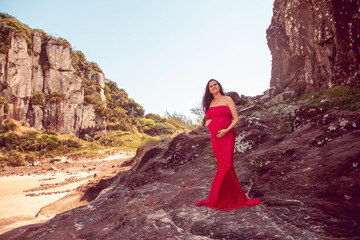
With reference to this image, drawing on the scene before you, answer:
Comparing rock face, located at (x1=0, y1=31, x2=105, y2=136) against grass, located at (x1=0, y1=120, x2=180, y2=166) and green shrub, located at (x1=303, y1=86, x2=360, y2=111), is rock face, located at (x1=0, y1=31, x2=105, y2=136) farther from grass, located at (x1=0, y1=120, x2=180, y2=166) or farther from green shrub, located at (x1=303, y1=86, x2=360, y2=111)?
green shrub, located at (x1=303, y1=86, x2=360, y2=111)

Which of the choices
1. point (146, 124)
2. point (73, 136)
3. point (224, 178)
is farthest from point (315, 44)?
point (146, 124)

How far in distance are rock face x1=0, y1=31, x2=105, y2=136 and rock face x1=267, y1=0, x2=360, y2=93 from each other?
30011mm

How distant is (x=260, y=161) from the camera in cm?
347

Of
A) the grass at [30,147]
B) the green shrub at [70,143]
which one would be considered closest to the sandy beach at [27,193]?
the grass at [30,147]

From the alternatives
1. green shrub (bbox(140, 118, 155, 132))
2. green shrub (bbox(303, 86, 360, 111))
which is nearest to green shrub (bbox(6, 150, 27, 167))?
green shrub (bbox(303, 86, 360, 111))

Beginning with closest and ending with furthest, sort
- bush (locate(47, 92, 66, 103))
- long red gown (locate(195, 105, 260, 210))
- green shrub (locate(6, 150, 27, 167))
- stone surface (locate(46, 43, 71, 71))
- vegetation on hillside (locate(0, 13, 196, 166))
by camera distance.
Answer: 1. long red gown (locate(195, 105, 260, 210))
2. green shrub (locate(6, 150, 27, 167))
3. vegetation on hillside (locate(0, 13, 196, 166))
4. bush (locate(47, 92, 66, 103))
5. stone surface (locate(46, 43, 71, 71))

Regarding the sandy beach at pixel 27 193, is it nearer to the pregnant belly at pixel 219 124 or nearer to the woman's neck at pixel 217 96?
the pregnant belly at pixel 219 124

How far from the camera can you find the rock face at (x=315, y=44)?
4969 mm

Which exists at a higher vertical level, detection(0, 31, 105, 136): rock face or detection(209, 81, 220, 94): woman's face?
detection(0, 31, 105, 136): rock face

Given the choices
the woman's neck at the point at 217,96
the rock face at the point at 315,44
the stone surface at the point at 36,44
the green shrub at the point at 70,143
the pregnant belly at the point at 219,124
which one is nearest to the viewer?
the pregnant belly at the point at 219,124

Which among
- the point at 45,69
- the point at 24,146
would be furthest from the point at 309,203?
the point at 45,69

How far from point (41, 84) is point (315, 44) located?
3593 centimetres

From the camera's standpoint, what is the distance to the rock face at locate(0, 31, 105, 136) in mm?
28031

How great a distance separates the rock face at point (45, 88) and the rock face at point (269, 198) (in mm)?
29388
